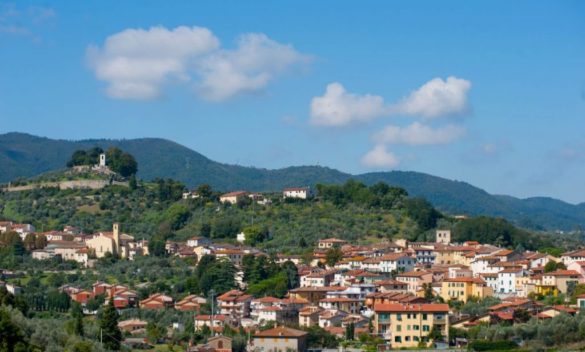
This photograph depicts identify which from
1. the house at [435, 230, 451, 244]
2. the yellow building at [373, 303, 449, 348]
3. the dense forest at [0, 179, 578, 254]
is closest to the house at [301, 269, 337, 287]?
the dense forest at [0, 179, 578, 254]

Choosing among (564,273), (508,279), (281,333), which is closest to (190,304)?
(281,333)

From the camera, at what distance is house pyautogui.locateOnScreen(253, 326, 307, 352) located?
49.9 meters

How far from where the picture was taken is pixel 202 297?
210 ft

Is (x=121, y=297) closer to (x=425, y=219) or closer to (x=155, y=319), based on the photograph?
(x=155, y=319)

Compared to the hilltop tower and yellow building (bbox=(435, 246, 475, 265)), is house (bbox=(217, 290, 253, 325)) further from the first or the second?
the hilltop tower

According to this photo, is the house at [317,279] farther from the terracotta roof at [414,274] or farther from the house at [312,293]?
the terracotta roof at [414,274]

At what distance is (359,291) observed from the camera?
205 ft

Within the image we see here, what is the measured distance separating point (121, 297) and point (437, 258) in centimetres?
2027

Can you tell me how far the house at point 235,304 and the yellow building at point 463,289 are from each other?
973 cm

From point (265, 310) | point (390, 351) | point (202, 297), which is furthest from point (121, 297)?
point (390, 351)

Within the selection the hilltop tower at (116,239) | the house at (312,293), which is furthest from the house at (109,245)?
Answer: the house at (312,293)

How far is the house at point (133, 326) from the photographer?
55134mm

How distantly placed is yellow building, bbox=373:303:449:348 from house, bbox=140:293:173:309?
12.8 metres

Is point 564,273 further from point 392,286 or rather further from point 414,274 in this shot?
point 392,286
